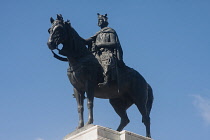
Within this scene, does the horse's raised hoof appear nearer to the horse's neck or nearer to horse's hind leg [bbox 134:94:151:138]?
horse's hind leg [bbox 134:94:151:138]

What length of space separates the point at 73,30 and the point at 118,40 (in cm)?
180

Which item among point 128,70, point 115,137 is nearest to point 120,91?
point 128,70

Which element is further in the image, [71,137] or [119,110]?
[119,110]

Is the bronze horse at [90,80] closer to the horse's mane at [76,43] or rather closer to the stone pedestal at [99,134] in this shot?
the horse's mane at [76,43]

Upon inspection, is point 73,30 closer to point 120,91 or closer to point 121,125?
point 120,91

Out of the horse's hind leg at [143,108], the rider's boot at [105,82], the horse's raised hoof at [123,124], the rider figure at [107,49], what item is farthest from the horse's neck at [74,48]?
the horse's raised hoof at [123,124]

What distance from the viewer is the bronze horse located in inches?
651

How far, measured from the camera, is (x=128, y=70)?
58.2 feet

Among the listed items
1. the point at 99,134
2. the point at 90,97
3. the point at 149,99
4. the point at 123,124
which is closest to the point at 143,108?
the point at 149,99

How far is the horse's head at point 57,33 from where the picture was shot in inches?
639

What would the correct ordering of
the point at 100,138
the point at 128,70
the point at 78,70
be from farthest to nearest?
the point at 128,70 → the point at 78,70 → the point at 100,138

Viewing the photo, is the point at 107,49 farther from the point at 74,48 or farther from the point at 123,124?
the point at 123,124

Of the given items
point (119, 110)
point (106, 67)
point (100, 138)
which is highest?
point (106, 67)

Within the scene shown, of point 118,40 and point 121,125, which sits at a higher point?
point 118,40
